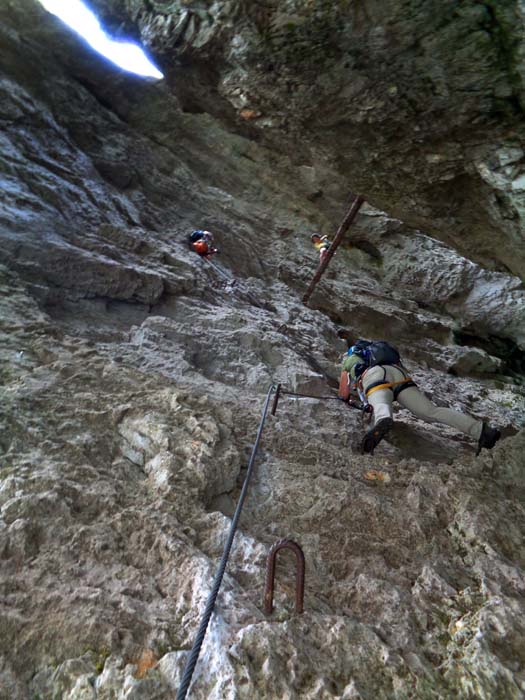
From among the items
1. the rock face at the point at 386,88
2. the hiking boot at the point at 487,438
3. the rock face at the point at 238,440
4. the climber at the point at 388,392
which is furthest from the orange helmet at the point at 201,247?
the hiking boot at the point at 487,438

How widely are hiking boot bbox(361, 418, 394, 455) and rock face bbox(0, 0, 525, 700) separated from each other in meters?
0.18

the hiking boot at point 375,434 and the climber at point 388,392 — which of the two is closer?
the hiking boot at point 375,434

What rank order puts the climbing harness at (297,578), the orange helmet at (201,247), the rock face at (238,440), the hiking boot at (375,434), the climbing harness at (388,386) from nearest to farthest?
the rock face at (238,440), the climbing harness at (297,578), the hiking boot at (375,434), the climbing harness at (388,386), the orange helmet at (201,247)

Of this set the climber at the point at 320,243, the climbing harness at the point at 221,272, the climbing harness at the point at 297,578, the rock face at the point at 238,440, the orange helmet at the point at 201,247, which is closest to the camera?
the rock face at the point at 238,440

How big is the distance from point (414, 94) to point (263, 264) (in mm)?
6681

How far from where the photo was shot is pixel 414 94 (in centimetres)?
401

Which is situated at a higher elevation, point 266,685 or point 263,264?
point 263,264

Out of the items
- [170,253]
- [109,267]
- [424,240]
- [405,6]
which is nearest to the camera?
[405,6]

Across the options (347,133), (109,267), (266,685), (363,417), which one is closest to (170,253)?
(109,267)

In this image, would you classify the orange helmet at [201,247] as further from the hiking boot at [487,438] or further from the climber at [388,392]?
the hiking boot at [487,438]

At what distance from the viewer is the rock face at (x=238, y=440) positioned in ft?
5.92

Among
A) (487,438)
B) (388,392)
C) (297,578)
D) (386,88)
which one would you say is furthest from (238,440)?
(386,88)

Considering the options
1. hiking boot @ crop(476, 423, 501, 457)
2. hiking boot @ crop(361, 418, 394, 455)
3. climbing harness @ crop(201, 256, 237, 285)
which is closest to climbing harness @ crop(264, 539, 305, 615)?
hiking boot @ crop(361, 418, 394, 455)

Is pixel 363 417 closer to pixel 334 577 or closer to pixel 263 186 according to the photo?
pixel 334 577
